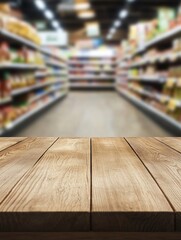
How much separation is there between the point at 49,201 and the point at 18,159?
1.21 ft

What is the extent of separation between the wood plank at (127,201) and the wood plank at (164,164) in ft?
0.06

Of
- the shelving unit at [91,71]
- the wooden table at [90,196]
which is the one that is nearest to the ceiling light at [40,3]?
Result: the shelving unit at [91,71]

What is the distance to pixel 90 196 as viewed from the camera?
2.34 ft

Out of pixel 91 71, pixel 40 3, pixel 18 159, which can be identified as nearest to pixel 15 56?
pixel 18 159

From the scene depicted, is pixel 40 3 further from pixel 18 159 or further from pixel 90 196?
pixel 90 196

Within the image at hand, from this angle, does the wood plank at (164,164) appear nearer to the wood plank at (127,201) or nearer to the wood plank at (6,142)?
the wood plank at (127,201)

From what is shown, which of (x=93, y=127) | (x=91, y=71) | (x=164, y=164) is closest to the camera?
(x=164, y=164)

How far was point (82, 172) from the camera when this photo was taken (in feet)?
2.90

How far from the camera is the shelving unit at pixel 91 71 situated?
1664 centimetres

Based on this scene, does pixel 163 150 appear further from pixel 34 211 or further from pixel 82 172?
pixel 34 211

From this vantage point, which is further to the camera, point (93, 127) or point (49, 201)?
point (93, 127)

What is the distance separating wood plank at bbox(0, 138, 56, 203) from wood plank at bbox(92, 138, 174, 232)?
0.68ft

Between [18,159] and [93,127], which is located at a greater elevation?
[18,159]
